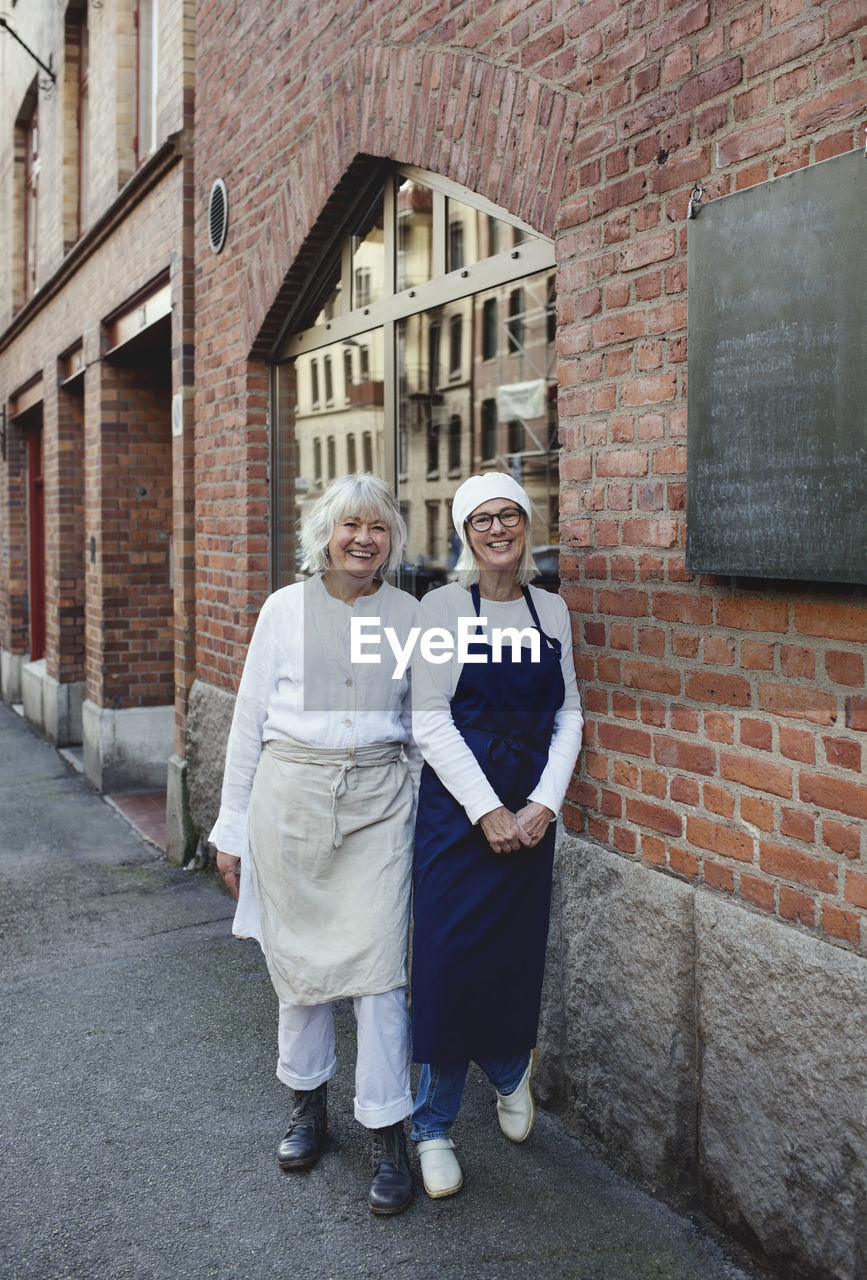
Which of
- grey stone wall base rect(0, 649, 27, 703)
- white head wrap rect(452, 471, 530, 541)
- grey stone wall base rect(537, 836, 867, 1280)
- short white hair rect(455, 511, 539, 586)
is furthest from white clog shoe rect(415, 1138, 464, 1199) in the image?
grey stone wall base rect(0, 649, 27, 703)

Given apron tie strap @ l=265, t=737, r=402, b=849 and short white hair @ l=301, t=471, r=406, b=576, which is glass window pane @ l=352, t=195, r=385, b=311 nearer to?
short white hair @ l=301, t=471, r=406, b=576

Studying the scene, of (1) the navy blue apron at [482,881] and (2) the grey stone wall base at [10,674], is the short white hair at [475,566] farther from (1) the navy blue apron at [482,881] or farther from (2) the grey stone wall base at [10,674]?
(2) the grey stone wall base at [10,674]

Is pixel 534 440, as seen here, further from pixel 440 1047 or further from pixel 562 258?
pixel 440 1047

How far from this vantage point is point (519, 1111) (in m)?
3.42

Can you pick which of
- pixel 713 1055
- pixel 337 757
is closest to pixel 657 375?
pixel 337 757

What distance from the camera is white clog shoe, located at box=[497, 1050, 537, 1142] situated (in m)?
3.42

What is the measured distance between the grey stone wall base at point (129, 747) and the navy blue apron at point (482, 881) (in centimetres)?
580

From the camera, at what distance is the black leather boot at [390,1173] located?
10.2 ft

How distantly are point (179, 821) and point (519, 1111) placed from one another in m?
3.60

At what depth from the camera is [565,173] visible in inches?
136

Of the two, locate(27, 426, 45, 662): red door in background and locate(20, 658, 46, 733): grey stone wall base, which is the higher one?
locate(27, 426, 45, 662): red door in background

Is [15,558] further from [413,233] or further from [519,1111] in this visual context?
[519,1111]

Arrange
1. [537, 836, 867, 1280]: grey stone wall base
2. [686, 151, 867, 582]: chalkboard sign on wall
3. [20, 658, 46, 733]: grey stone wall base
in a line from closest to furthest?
[686, 151, 867, 582]: chalkboard sign on wall → [537, 836, 867, 1280]: grey stone wall base → [20, 658, 46, 733]: grey stone wall base

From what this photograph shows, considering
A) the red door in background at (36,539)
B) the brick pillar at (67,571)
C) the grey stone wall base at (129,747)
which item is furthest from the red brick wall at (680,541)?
the red door in background at (36,539)
